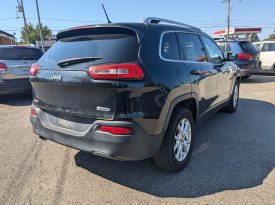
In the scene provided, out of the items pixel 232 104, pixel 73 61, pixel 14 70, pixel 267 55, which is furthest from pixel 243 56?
pixel 73 61

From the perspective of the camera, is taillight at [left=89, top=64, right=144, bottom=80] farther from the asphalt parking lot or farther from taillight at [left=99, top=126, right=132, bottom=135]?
the asphalt parking lot

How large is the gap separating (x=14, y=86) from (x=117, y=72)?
17.3ft

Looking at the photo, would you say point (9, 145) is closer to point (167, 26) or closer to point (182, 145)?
point (182, 145)

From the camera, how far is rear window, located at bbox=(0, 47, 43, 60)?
686 centimetres

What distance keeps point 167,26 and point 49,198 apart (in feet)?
7.88

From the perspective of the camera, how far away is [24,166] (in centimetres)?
354

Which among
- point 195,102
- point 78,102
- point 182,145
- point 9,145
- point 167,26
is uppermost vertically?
point 167,26

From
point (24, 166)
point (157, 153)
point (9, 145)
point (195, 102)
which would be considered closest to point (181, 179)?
point (157, 153)

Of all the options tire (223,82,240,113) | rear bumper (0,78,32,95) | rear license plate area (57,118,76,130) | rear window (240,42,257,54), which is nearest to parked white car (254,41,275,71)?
rear window (240,42,257,54)

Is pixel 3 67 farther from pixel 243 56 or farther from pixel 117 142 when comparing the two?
pixel 243 56

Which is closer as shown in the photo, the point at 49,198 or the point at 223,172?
the point at 49,198

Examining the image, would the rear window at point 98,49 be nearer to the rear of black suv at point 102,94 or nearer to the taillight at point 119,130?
the rear of black suv at point 102,94

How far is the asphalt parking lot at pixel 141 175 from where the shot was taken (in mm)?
2812

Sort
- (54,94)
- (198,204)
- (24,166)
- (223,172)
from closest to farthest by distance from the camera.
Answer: (198,204) → (54,94) → (223,172) → (24,166)
